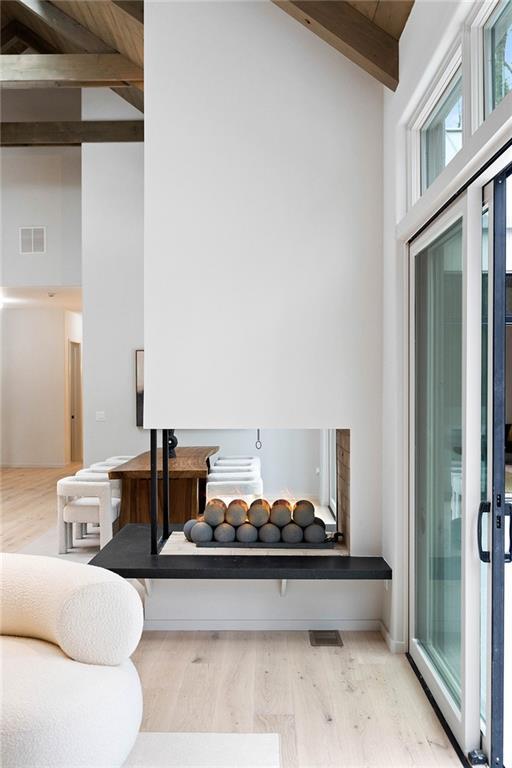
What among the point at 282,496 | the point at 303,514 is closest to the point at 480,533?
the point at 303,514

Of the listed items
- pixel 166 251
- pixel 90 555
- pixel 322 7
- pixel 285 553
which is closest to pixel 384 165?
pixel 322 7

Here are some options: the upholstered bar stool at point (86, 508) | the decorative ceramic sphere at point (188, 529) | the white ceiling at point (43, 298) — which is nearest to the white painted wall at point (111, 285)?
the white ceiling at point (43, 298)

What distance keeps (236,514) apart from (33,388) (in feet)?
28.3

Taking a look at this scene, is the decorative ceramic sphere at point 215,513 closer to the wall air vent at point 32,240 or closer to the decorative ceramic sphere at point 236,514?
the decorative ceramic sphere at point 236,514

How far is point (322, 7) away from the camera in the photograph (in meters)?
2.98

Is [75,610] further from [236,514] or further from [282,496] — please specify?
[282,496]

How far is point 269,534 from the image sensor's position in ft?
11.1

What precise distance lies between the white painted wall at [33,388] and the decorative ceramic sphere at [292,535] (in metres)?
8.43

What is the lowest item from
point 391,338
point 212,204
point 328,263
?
point 391,338

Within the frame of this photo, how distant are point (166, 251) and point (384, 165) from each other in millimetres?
1192

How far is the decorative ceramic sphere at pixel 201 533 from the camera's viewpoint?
3.38 meters

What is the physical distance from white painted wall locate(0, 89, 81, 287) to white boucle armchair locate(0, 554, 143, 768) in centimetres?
670

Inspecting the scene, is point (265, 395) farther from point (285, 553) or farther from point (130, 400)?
point (130, 400)

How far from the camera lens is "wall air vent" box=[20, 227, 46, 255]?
8297 millimetres
